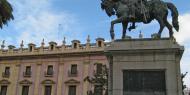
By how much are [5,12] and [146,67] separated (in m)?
10.5

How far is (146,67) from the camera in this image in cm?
1187

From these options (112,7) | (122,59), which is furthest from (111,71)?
(112,7)

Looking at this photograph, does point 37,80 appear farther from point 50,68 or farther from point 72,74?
point 72,74

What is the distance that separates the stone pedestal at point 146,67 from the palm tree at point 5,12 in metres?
9.06

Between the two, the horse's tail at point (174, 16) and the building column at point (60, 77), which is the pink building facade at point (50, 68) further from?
the horse's tail at point (174, 16)

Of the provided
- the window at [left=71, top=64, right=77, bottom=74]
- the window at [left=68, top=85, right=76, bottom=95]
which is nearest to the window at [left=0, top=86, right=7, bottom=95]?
the window at [left=68, top=85, right=76, bottom=95]

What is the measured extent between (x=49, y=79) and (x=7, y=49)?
937cm

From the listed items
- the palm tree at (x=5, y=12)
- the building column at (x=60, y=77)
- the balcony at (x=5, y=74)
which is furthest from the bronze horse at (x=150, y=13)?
the balcony at (x=5, y=74)

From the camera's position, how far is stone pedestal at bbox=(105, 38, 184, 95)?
11617 millimetres

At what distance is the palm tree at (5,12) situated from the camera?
62.3 feet

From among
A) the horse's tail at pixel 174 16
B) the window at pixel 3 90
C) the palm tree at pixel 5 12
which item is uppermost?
the palm tree at pixel 5 12

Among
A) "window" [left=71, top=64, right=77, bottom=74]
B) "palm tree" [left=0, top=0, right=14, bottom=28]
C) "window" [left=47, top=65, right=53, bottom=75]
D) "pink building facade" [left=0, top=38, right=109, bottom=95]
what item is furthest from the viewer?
"window" [left=47, top=65, right=53, bottom=75]

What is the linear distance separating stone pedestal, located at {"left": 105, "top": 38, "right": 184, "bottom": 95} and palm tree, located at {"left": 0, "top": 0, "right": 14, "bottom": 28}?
9.06m

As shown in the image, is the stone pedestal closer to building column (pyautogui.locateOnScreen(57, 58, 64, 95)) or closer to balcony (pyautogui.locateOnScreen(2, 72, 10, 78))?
building column (pyautogui.locateOnScreen(57, 58, 64, 95))
